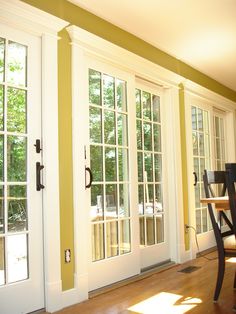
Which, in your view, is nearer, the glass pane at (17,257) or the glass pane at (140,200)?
the glass pane at (17,257)

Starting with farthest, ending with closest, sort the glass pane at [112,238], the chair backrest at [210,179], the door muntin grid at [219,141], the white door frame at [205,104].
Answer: the door muntin grid at [219,141] → the white door frame at [205,104] → the glass pane at [112,238] → the chair backrest at [210,179]

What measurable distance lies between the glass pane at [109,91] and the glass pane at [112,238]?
3.66 feet

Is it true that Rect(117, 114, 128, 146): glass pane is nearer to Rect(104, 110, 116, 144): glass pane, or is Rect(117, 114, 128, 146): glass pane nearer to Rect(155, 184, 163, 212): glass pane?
Rect(104, 110, 116, 144): glass pane

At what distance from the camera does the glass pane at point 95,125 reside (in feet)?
10.1

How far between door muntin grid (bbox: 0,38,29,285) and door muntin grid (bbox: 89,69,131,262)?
0.71 meters

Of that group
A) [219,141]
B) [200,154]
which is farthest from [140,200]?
[219,141]

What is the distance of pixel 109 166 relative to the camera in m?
3.25

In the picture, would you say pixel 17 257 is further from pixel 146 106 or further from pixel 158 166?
pixel 146 106

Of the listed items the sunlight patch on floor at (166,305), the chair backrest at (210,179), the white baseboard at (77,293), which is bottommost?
the sunlight patch on floor at (166,305)

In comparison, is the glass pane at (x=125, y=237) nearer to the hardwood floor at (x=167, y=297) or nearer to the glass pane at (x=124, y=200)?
the glass pane at (x=124, y=200)

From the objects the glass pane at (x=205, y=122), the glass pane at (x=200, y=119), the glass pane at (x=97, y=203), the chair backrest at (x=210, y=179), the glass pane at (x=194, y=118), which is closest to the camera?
the chair backrest at (x=210, y=179)

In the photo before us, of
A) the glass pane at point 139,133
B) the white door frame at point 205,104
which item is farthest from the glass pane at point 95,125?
the white door frame at point 205,104

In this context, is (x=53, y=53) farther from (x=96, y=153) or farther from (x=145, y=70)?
(x=145, y=70)

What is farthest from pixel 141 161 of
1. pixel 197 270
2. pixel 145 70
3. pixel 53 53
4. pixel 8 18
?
pixel 8 18
